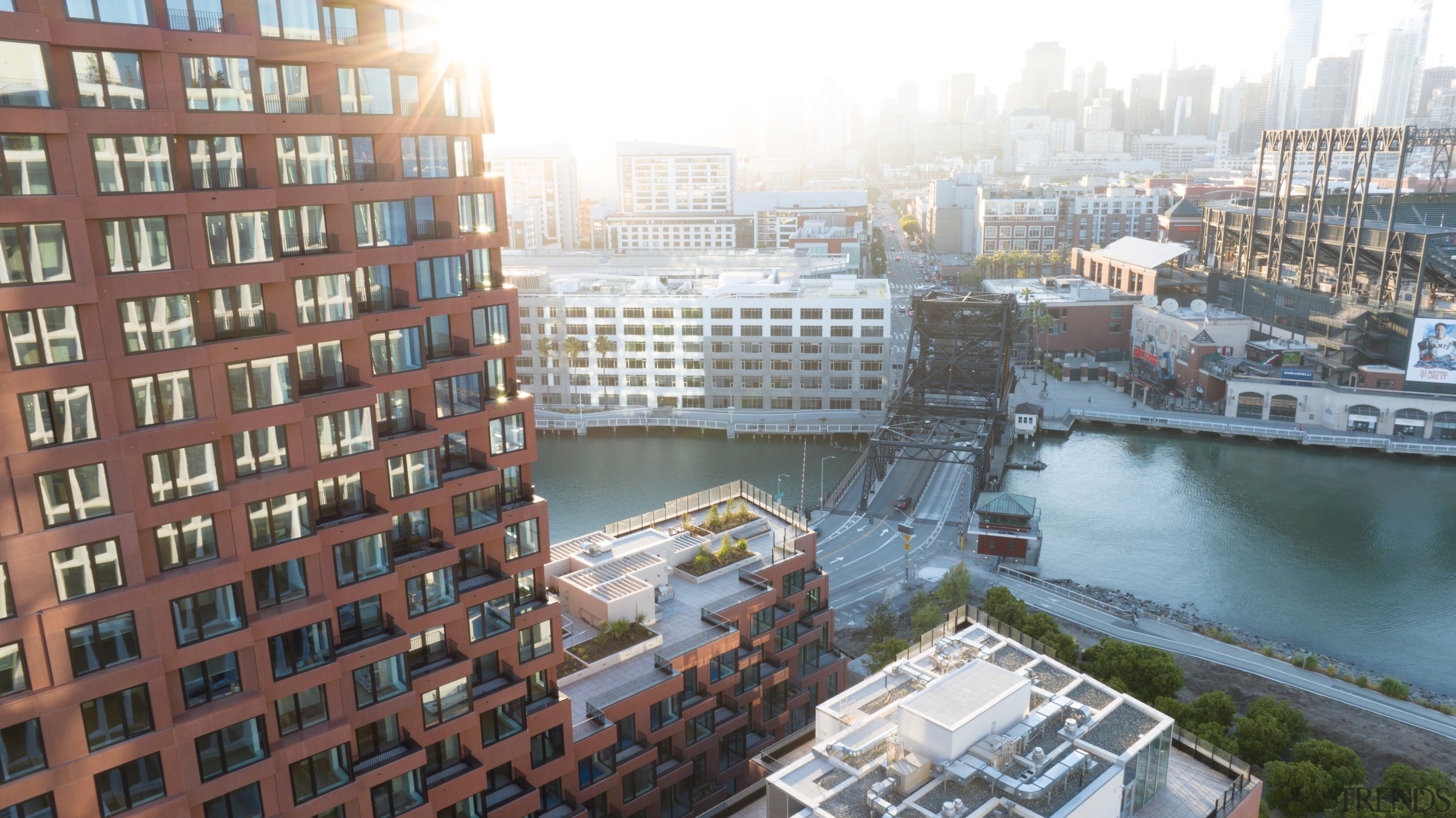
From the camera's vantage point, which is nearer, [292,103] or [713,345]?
[292,103]

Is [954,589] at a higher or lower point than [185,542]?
lower

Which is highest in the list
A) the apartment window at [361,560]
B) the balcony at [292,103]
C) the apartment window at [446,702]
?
the balcony at [292,103]

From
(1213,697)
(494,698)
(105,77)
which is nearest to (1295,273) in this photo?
(1213,697)

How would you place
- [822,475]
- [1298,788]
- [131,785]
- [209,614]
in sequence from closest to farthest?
[131,785]
[209,614]
[1298,788]
[822,475]

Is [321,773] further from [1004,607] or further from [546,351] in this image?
[546,351]

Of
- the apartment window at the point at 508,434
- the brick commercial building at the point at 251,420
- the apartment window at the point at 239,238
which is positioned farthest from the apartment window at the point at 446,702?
the apartment window at the point at 239,238

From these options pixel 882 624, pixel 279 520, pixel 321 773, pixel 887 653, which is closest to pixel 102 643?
pixel 279 520

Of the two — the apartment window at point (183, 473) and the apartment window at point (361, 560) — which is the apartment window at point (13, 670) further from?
the apartment window at point (361, 560)

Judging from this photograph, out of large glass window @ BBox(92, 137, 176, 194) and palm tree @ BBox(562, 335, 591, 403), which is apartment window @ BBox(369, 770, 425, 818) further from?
palm tree @ BBox(562, 335, 591, 403)

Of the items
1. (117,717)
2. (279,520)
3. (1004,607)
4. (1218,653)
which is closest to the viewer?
(117,717)
